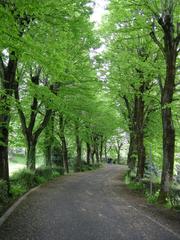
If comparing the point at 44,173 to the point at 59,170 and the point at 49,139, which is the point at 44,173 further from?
the point at 59,170

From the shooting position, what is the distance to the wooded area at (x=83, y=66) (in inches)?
356

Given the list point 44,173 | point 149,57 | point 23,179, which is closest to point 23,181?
point 23,179

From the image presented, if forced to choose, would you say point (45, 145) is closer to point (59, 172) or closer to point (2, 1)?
point (59, 172)

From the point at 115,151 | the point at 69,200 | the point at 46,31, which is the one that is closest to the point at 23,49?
the point at 46,31

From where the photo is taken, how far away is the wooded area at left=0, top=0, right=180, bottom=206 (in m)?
9.04

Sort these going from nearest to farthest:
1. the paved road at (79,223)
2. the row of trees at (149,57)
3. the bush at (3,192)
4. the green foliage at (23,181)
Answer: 1. the paved road at (79,223)
2. the bush at (3,192)
3. the row of trees at (149,57)
4. the green foliage at (23,181)

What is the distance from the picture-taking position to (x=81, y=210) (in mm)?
9500

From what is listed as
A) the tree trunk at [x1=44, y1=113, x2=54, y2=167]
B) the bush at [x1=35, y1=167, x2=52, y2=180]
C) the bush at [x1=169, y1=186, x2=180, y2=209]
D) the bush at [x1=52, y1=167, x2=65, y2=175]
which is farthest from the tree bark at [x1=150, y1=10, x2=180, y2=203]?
the bush at [x1=52, y1=167, x2=65, y2=175]

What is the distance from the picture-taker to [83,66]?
17.4 metres

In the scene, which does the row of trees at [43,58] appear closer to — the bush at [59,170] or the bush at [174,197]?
the bush at [59,170]

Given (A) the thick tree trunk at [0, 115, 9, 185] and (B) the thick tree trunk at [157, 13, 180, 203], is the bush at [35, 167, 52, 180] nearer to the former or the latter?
(A) the thick tree trunk at [0, 115, 9, 185]

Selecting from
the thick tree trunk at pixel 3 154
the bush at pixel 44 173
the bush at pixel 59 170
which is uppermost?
the thick tree trunk at pixel 3 154

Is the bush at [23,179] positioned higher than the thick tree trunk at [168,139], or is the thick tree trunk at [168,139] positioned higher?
the thick tree trunk at [168,139]

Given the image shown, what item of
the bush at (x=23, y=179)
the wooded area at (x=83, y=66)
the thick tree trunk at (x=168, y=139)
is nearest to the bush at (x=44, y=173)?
the wooded area at (x=83, y=66)
